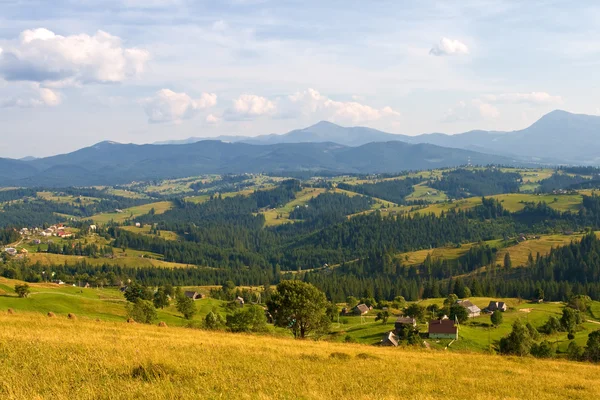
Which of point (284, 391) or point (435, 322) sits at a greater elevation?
point (284, 391)

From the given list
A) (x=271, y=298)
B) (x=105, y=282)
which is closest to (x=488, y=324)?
(x=271, y=298)

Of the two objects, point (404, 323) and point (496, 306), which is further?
point (496, 306)

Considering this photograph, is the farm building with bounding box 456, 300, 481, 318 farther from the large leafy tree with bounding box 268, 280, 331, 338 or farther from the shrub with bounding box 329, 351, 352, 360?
the shrub with bounding box 329, 351, 352, 360

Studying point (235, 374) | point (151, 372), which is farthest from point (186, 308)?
point (151, 372)

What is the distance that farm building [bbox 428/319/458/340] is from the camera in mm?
91375

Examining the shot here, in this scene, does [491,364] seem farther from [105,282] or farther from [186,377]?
[105,282]

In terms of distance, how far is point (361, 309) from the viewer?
142 metres

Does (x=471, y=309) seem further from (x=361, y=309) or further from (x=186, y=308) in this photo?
(x=186, y=308)

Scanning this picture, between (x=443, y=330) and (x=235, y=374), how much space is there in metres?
84.0

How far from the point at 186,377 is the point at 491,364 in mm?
19212

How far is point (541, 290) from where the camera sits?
158 m

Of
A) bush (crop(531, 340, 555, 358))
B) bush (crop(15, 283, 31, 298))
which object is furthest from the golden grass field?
bush (crop(15, 283, 31, 298))

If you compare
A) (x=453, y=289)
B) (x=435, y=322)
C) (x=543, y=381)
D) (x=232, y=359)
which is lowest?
(x=453, y=289)

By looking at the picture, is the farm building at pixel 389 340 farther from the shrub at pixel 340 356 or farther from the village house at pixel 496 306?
the shrub at pixel 340 356
